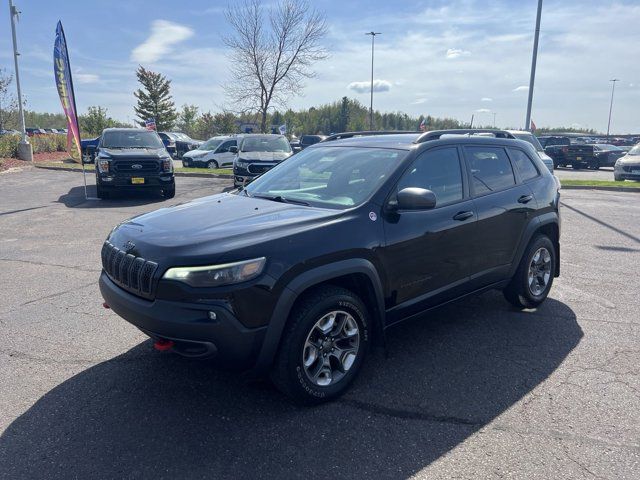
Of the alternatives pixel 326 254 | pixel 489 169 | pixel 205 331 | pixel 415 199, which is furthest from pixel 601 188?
pixel 205 331

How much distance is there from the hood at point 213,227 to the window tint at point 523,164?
96.5 inches

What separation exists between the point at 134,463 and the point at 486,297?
163 inches

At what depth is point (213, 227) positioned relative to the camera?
3.24 meters

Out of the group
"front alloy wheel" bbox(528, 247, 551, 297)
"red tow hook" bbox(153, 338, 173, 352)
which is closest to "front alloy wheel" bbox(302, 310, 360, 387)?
"red tow hook" bbox(153, 338, 173, 352)

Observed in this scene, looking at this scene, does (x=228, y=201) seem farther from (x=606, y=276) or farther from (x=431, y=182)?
(x=606, y=276)

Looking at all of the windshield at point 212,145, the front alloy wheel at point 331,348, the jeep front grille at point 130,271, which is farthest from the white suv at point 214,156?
the front alloy wheel at point 331,348

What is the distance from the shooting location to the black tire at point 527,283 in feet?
16.1

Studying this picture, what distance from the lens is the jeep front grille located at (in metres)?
3.02

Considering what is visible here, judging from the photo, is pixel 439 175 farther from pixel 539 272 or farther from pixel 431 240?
pixel 539 272

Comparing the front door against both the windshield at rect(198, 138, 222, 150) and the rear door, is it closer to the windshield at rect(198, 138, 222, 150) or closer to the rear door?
the rear door

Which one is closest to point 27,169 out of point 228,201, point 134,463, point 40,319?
point 40,319

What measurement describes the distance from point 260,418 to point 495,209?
2.75m

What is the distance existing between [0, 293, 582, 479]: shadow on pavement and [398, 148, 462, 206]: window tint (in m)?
1.30

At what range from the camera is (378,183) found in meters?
3.72
